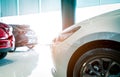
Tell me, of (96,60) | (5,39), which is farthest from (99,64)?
(5,39)

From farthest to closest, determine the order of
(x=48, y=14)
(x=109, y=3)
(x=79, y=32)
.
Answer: (x=48, y=14)
(x=109, y=3)
(x=79, y=32)

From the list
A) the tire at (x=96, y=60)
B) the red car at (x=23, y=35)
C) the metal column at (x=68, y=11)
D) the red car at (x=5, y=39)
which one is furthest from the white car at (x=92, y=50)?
the red car at (x=23, y=35)

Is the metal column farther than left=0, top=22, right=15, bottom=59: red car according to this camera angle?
Yes

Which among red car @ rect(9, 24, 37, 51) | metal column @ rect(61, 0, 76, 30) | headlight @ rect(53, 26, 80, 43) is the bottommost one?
red car @ rect(9, 24, 37, 51)

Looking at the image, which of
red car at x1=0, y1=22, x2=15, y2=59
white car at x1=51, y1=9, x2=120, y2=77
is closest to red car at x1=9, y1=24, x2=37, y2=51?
red car at x1=0, y1=22, x2=15, y2=59

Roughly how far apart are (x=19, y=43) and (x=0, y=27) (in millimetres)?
2368

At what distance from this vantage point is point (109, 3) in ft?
30.5

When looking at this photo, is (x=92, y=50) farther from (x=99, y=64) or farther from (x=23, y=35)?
(x=23, y=35)

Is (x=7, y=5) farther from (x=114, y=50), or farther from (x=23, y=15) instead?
(x=114, y=50)

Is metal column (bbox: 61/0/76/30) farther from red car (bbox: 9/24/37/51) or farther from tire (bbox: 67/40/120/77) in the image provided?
tire (bbox: 67/40/120/77)

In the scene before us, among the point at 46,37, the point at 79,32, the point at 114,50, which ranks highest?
the point at 79,32

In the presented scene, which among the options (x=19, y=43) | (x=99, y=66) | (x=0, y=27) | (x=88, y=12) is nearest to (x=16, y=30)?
(x=19, y=43)

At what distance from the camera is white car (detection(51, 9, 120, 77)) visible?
185cm

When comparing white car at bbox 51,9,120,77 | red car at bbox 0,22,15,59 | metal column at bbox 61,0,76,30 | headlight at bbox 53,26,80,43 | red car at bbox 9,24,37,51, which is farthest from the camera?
red car at bbox 9,24,37,51
